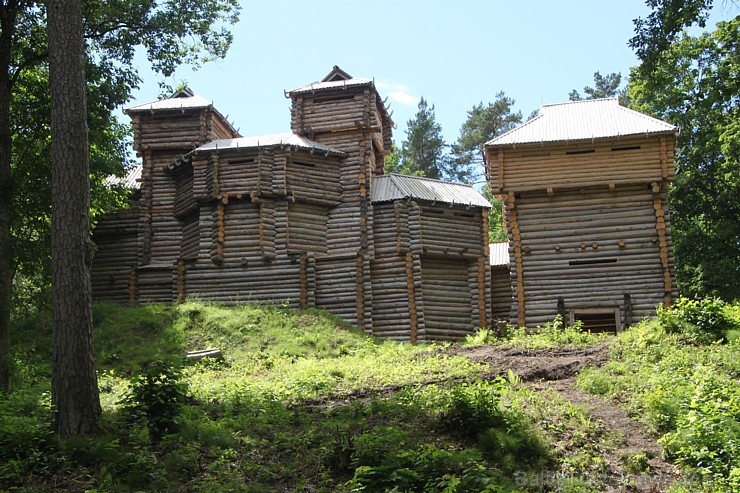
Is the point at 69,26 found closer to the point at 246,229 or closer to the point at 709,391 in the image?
the point at 709,391

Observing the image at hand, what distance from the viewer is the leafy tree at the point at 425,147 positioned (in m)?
65.0

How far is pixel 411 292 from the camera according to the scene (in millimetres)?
29359

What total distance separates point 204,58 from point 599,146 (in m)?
14.0

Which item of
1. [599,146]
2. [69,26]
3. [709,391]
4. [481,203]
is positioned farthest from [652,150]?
[69,26]

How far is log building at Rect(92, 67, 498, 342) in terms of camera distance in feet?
96.1

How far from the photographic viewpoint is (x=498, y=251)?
133 feet

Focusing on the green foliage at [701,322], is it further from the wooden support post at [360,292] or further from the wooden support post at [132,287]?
the wooden support post at [132,287]

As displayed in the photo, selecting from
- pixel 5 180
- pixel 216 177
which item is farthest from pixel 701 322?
pixel 216 177

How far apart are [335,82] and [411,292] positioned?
1046cm

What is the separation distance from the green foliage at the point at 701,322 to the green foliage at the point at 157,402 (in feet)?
38.4

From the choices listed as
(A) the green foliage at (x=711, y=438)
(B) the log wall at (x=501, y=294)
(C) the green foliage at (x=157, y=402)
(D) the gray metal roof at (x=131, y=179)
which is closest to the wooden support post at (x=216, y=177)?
(D) the gray metal roof at (x=131, y=179)

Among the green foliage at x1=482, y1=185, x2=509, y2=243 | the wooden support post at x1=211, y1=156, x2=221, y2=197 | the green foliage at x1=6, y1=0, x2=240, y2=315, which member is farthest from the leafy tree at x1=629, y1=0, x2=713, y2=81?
the green foliage at x1=482, y1=185, x2=509, y2=243

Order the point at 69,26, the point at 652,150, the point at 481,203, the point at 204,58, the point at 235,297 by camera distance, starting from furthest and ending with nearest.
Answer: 1. the point at 481,203
2. the point at 235,297
3. the point at 652,150
4. the point at 204,58
5. the point at 69,26

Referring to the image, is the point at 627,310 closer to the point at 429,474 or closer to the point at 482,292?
the point at 482,292
